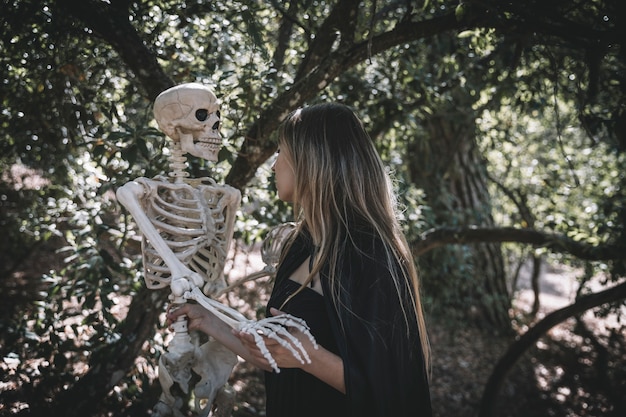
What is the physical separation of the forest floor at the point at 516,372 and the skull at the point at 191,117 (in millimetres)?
2866

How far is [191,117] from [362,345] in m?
1.04

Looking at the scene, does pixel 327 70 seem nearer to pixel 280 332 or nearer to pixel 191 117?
pixel 191 117

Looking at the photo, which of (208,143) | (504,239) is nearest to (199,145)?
(208,143)

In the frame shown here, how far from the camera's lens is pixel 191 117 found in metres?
1.84

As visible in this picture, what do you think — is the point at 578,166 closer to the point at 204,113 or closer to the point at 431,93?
the point at 431,93

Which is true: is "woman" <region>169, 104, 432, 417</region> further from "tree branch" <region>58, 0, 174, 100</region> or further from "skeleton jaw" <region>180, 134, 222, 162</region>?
"tree branch" <region>58, 0, 174, 100</region>

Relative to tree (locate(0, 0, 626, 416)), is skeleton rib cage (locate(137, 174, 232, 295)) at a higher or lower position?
lower

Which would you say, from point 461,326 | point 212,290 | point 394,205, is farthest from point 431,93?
point 461,326

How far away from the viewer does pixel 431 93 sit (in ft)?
12.2

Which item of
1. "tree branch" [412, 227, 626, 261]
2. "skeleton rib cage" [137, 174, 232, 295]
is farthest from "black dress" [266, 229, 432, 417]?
"tree branch" [412, 227, 626, 261]

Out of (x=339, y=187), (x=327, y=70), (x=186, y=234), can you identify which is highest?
(x=327, y=70)

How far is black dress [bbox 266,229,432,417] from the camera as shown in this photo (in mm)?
1492

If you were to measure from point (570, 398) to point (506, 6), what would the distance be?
15.8ft

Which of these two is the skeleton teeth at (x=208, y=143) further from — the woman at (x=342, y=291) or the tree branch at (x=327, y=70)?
the tree branch at (x=327, y=70)
